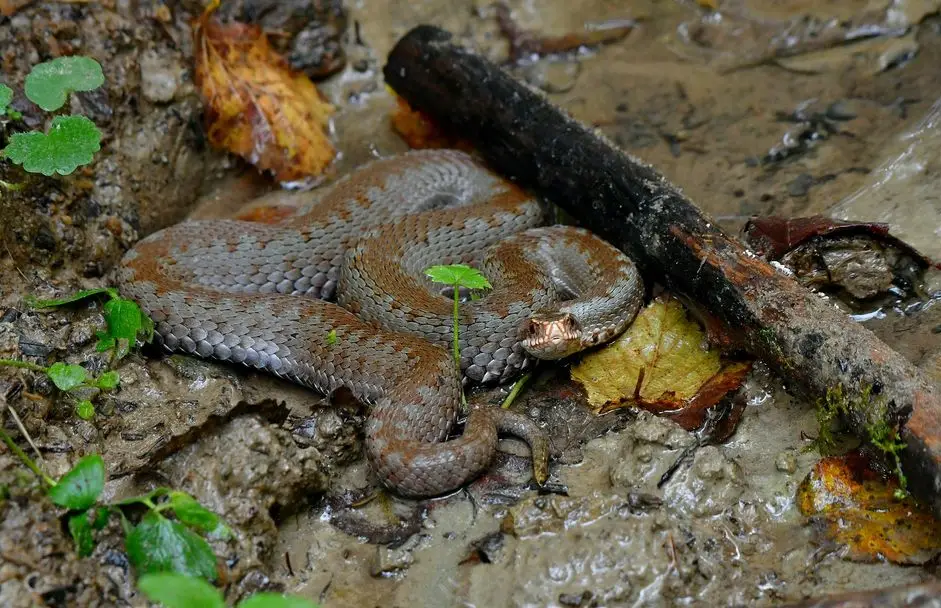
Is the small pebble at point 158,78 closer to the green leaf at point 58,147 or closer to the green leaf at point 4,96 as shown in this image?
the green leaf at point 4,96

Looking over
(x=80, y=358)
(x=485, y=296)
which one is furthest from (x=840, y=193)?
(x=80, y=358)

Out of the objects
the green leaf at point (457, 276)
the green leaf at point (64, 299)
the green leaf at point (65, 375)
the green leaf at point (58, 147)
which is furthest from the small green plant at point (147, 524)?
the green leaf at point (58, 147)

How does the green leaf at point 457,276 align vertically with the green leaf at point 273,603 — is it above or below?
above

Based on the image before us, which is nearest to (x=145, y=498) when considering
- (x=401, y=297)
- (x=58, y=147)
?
(x=401, y=297)

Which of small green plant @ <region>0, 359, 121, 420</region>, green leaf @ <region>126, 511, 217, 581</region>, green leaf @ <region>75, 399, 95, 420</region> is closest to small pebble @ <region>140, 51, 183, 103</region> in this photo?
small green plant @ <region>0, 359, 121, 420</region>

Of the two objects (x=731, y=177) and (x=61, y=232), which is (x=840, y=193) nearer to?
(x=731, y=177)

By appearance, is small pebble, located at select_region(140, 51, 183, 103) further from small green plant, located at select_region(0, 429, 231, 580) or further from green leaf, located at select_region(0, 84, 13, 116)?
small green plant, located at select_region(0, 429, 231, 580)

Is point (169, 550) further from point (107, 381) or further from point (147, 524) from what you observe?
point (107, 381)
